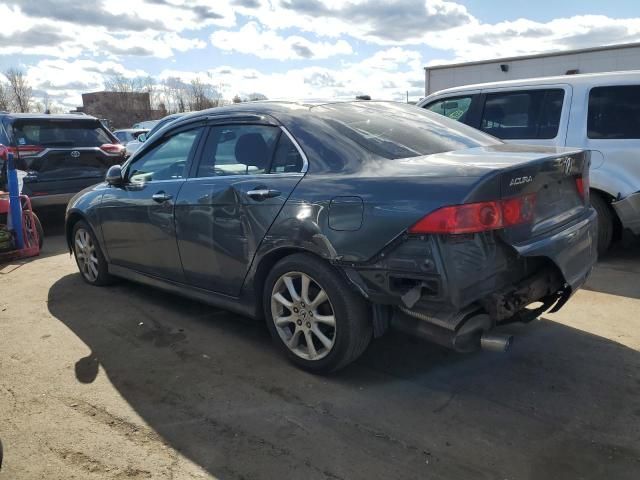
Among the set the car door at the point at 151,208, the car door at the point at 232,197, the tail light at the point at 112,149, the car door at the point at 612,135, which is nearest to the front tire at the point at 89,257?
the car door at the point at 151,208

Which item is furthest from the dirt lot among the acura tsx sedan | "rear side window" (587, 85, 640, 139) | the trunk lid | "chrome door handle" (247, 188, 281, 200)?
"rear side window" (587, 85, 640, 139)

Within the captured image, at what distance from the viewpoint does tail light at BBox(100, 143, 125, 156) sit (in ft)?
28.6

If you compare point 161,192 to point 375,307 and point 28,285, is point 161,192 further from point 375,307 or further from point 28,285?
point 28,285

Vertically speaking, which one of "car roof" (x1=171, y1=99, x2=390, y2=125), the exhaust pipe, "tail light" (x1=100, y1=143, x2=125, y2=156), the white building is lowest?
the exhaust pipe

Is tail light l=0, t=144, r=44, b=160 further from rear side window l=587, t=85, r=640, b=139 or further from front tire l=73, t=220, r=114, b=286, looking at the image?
rear side window l=587, t=85, r=640, b=139

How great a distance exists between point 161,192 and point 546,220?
2776 millimetres

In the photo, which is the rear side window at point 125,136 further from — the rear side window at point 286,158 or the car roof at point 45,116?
the rear side window at point 286,158

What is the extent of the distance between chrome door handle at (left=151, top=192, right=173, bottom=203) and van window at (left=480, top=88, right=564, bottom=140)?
3.82 metres

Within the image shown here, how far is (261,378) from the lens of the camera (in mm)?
3439

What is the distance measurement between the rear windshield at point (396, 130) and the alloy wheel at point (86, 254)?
294 centimetres

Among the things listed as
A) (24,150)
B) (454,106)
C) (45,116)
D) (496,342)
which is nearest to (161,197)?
(496,342)

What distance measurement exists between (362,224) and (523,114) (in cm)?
390

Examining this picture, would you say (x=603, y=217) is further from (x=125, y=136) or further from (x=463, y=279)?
(x=125, y=136)

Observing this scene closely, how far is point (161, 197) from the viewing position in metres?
4.24
